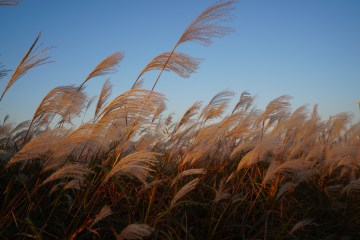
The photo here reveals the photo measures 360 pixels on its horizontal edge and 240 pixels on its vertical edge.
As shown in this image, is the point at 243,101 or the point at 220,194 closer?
the point at 220,194

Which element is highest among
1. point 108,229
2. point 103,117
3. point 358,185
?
point 358,185

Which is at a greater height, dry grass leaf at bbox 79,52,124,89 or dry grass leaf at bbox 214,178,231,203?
dry grass leaf at bbox 79,52,124,89

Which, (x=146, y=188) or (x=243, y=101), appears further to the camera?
(x=243, y=101)

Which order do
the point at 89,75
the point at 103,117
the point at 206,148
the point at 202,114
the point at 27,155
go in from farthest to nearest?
the point at 202,114
the point at 206,148
the point at 89,75
the point at 103,117
the point at 27,155

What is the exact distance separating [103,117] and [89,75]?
84 centimetres

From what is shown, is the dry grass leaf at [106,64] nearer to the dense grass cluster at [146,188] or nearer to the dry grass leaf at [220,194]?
the dense grass cluster at [146,188]

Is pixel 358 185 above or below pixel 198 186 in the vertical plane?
above

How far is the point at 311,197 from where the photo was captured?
3.26 m

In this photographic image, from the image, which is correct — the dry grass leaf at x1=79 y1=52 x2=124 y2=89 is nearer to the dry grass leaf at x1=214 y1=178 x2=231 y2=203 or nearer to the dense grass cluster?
the dense grass cluster

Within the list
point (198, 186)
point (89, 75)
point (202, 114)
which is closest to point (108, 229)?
point (198, 186)

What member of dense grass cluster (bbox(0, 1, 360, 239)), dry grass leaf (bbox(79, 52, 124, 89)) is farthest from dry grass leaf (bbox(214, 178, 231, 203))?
dry grass leaf (bbox(79, 52, 124, 89))

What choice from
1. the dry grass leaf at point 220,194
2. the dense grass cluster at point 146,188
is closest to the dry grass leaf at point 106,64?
the dense grass cluster at point 146,188

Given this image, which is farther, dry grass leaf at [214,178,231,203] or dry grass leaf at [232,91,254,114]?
dry grass leaf at [232,91,254,114]

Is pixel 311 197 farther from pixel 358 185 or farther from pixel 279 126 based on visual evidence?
pixel 279 126
